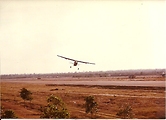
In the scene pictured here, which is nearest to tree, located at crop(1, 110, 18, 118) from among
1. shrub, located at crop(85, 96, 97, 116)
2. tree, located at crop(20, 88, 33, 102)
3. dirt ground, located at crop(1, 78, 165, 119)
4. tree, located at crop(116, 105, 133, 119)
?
dirt ground, located at crop(1, 78, 165, 119)

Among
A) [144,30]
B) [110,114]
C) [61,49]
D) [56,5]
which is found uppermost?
[56,5]

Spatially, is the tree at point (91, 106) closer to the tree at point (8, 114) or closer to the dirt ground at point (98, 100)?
the dirt ground at point (98, 100)

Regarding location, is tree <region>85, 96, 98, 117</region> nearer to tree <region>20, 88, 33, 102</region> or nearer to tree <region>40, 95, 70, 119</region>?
tree <region>40, 95, 70, 119</region>

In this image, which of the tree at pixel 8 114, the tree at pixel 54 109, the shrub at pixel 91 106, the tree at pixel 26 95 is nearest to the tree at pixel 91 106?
the shrub at pixel 91 106

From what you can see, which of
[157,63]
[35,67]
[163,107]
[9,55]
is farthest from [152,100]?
[9,55]

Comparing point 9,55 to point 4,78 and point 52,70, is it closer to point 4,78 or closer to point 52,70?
point 4,78

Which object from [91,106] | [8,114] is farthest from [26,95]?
[91,106]

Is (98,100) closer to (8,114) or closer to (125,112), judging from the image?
(125,112)
